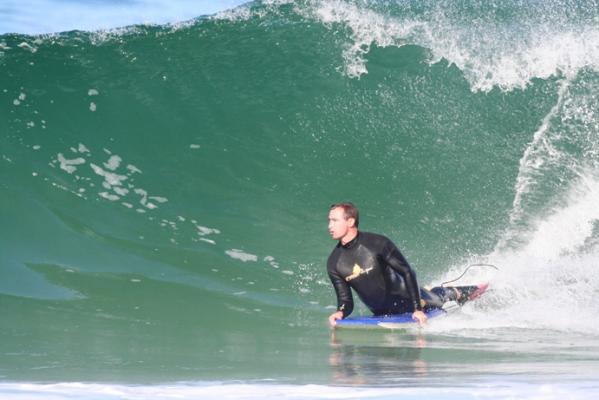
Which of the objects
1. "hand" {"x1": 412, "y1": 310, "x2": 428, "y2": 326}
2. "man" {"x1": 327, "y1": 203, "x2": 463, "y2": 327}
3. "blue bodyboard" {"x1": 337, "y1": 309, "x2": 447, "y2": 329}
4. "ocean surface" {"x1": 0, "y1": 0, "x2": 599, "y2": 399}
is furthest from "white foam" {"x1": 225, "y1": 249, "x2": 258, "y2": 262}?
"hand" {"x1": 412, "y1": 310, "x2": 428, "y2": 326}

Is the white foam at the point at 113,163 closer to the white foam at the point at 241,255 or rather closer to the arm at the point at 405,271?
the white foam at the point at 241,255

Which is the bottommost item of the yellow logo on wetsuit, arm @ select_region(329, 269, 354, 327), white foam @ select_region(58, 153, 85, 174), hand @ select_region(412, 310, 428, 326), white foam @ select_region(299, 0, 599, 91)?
hand @ select_region(412, 310, 428, 326)

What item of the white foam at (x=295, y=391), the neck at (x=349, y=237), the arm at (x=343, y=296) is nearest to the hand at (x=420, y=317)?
the arm at (x=343, y=296)

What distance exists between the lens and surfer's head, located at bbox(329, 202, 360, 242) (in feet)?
22.6

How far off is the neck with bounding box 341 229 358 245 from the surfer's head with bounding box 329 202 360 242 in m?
0.03

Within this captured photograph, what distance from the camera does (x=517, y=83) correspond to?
11.9 meters

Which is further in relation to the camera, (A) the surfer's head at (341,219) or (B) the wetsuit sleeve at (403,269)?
(B) the wetsuit sleeve at (403,269)

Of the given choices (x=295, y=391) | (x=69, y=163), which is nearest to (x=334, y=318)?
(x=295, y=391)

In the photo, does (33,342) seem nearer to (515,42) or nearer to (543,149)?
(543,149)

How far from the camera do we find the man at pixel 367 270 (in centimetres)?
696

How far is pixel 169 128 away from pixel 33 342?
5.64 metres

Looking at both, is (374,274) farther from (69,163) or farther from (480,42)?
(480,42)

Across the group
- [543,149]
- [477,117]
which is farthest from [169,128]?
[543,149]

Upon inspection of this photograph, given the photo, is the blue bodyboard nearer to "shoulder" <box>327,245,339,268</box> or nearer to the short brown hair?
"shoulder" <box>327,245,339,268</box>
